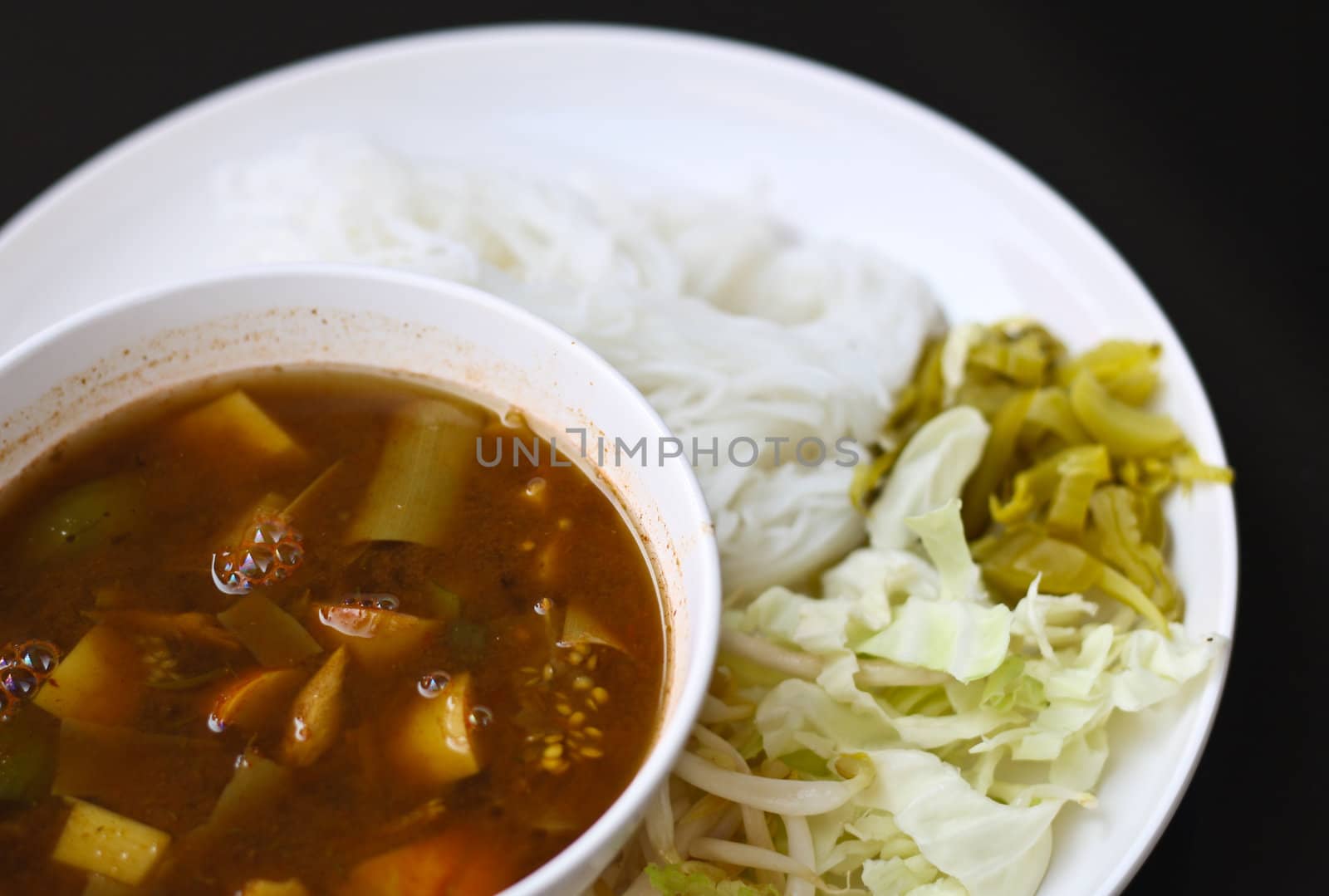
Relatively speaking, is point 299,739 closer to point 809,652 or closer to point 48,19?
point 809,652

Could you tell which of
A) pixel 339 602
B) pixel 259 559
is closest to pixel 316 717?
pixel 339 602

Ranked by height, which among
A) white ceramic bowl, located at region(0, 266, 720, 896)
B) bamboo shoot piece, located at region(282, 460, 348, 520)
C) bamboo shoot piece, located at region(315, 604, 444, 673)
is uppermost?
white ceramic bowl, located at region(0, 266, 720, 896)

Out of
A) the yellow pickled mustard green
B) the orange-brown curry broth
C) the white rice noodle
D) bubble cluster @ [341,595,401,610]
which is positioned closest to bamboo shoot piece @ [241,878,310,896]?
the orange-brown curry broth

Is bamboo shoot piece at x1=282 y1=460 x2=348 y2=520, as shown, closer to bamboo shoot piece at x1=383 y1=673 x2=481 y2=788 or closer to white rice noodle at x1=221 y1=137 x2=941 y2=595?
bamboo shoot piece at x1=383 y1=673 x2=481 y2=788

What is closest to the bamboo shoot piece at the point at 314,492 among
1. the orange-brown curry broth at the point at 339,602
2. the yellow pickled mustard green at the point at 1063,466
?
the orange-brown curry broth at the point at 339,602

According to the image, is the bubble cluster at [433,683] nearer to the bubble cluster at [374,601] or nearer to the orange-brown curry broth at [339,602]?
the orange-brown curry broth at [339,602]

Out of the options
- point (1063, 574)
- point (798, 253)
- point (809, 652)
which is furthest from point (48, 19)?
point (1063, 574)

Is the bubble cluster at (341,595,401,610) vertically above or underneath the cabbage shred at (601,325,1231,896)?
above

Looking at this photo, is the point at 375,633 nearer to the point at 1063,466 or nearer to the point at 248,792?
the point at 248,792
